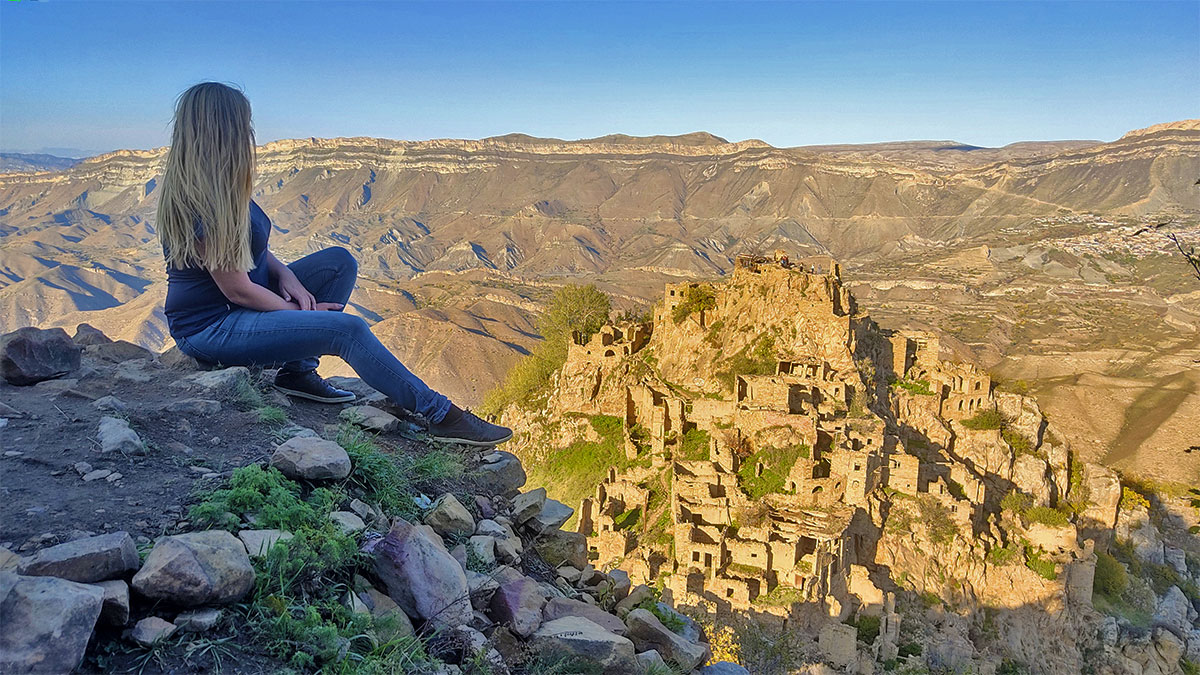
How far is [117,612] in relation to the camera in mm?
2537

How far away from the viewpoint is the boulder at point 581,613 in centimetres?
400

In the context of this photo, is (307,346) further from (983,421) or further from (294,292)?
(983,421)

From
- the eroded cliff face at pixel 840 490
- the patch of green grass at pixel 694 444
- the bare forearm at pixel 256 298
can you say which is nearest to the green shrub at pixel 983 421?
the eroded cliff face at pixel 840 490

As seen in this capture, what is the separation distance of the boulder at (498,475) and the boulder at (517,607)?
128 centimetres

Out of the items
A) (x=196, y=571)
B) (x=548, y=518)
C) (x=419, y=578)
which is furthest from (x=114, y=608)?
(x=548, y=518)

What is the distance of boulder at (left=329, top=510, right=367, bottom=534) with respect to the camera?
3.48 metres

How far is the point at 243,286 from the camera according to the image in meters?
4.75

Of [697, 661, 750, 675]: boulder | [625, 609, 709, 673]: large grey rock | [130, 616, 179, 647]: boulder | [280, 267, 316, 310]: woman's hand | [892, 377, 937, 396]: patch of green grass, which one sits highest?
[280, 267, 316, 310]: woman's hand

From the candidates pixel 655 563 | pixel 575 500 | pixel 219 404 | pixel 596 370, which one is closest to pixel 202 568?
pixel 219 404

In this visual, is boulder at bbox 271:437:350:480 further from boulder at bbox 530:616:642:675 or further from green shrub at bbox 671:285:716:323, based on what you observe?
green shrub at bbox 671:285:716:323

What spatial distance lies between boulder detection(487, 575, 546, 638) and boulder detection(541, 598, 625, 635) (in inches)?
2.6

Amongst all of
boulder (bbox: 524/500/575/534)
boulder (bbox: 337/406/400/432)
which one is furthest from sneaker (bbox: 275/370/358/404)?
boulder (bbox: 524/500/575/534)

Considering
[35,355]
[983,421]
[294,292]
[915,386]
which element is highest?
[294,292]

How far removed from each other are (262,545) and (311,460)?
78cm
